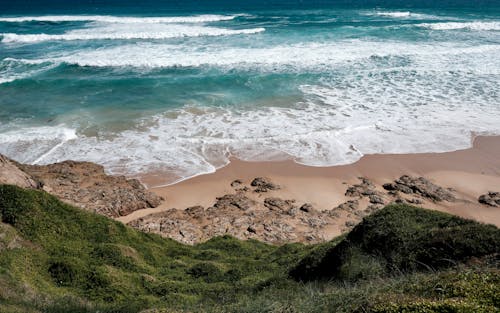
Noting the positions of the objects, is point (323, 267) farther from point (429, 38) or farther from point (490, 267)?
point (429, 38)

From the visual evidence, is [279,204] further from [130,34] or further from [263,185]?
[130,34]

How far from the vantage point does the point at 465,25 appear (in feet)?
155

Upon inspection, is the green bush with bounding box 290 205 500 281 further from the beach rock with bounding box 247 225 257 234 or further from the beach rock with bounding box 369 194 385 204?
the beach rock with bounding box 369 194 385 204

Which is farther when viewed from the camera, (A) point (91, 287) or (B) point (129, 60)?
(B) point (129, 60)

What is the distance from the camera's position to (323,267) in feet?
27.9

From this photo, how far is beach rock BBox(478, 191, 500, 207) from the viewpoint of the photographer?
1345 cm

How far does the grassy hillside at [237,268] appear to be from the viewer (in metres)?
5.67

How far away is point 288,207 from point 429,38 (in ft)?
110

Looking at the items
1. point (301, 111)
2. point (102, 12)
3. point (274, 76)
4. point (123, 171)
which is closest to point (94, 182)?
point (123, 171)

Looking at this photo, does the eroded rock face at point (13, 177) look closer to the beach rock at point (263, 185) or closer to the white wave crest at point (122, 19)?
the beach rock at point (263, 185)

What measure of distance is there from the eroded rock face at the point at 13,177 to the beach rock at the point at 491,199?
1416 centimetres

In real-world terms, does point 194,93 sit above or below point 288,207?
above

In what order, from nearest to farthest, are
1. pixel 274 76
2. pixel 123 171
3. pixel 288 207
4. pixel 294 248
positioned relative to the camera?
pixel 294 248 → pixel 288 207 → pixel 123 171 → pixel 274 76

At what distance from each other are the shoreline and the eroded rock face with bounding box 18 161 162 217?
1.28 feet
